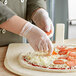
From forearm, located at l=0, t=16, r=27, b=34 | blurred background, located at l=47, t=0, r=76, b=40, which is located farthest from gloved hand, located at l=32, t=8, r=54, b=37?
blurred background, located at l=47, t=0, r=76, b=40

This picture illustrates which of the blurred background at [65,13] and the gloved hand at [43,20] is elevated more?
the gloved hand at [43,20]

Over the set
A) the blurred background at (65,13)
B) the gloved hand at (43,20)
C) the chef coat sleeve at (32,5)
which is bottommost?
the blurred background at (65,13)

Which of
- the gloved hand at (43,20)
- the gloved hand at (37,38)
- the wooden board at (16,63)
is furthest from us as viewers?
the gloved hand at (43,20)

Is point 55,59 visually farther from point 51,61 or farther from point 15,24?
point 15,24

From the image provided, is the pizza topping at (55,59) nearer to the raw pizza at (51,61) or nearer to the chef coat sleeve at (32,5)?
the raw pizza at (51,61)

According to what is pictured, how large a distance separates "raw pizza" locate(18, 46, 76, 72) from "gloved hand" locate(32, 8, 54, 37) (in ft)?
0.59

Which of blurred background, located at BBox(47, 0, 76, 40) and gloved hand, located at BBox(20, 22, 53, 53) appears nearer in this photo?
gloved hand, located at BBox(20, 22, 53, 53)

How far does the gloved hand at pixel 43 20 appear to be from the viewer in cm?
138

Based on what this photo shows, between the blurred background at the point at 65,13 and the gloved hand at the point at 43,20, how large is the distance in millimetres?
1122

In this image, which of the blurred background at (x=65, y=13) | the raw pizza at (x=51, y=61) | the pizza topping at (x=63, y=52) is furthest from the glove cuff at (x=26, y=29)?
the blurred background at (x=65, y=13)

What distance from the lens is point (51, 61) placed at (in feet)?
3.63

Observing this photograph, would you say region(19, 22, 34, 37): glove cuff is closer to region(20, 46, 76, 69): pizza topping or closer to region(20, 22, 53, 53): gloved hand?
region(20, 22, 53, 53): gloved hand

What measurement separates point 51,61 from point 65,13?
1.62 meters

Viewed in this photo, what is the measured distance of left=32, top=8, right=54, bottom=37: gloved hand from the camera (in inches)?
54.4
